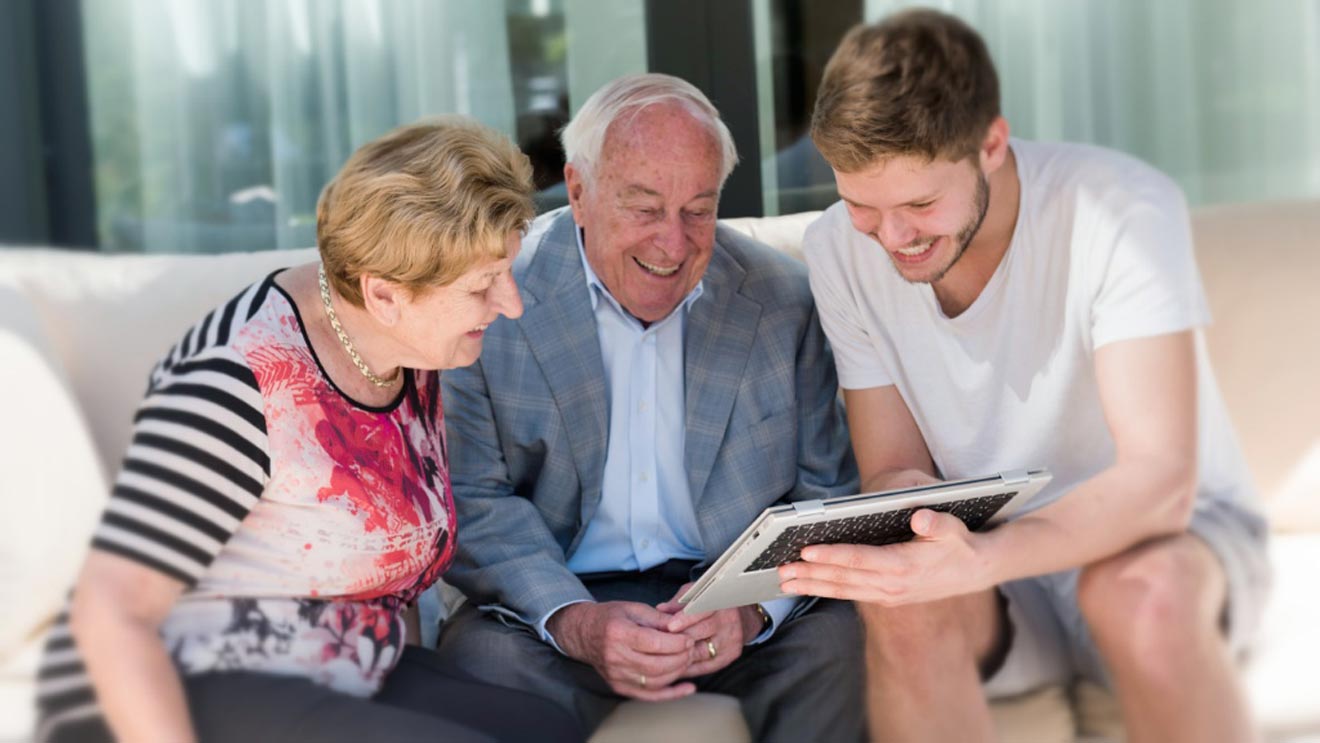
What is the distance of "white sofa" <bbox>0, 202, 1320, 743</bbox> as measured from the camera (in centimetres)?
128

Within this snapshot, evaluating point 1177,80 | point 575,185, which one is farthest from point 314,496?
point 1177,80

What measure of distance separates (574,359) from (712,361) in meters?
0.19

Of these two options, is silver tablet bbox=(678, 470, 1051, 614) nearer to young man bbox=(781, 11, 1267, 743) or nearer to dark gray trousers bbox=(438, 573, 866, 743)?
young man bbox=(781, 11, 1267, 743)

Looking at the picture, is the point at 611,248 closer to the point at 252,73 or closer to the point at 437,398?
the point at 437,398

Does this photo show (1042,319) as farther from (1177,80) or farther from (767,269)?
(1177,80)

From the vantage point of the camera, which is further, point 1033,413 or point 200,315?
point 1033,413

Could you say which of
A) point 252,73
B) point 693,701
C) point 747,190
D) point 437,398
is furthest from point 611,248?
point 252,73

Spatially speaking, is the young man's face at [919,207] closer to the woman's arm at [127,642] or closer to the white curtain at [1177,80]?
the woman's arm at [127,642]

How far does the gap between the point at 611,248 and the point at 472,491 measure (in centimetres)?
37

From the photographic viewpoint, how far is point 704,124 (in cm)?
176

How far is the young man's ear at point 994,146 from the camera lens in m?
1.52

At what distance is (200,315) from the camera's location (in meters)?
1.38

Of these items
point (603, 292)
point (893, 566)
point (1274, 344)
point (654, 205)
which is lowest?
point (893, 566)

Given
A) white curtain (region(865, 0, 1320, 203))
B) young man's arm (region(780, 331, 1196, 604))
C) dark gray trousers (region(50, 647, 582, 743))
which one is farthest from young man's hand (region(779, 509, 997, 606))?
white curtain (region(865, 0, 1320, 203))
